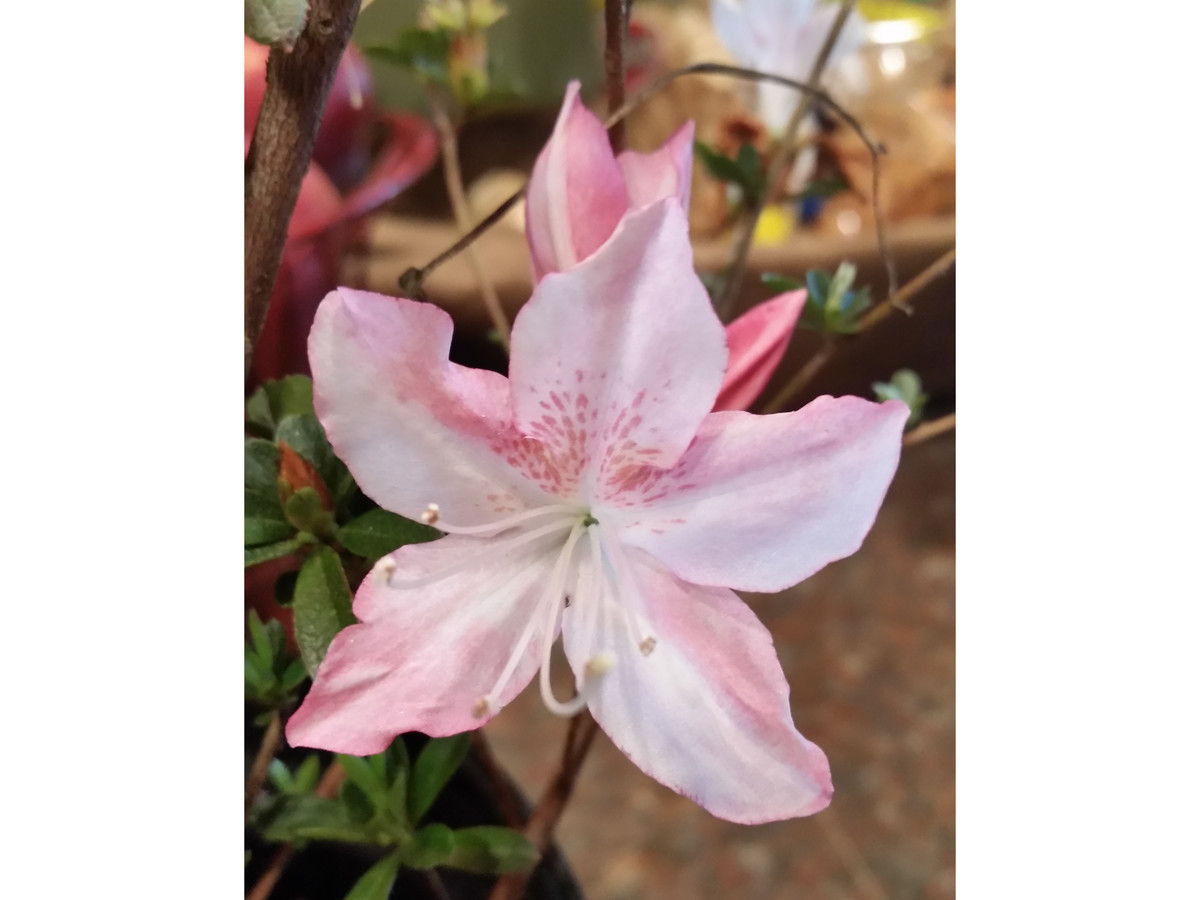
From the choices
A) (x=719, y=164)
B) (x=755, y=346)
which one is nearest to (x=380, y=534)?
(x=755, y=346)

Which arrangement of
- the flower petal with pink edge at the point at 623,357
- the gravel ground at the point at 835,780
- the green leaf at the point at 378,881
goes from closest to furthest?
the flower petal with pink edge at the point at 623,357
the green leaf at the point at 378,881
the gravel ground at the point at 835,780

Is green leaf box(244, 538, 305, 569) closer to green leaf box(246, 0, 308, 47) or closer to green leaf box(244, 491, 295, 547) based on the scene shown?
green leaf box(244, 491, 295, 547)

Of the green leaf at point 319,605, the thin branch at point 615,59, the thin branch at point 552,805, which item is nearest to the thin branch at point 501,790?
the thin branch at point 552,805

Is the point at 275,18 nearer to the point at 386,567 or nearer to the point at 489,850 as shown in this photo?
the point at 386,567

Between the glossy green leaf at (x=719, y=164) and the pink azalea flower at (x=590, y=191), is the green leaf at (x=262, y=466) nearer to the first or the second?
the pink azalea flower at (x=590, y=191)

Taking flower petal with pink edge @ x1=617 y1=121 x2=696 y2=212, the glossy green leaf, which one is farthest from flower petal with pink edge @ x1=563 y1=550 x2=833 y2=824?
the glossy green leaf
